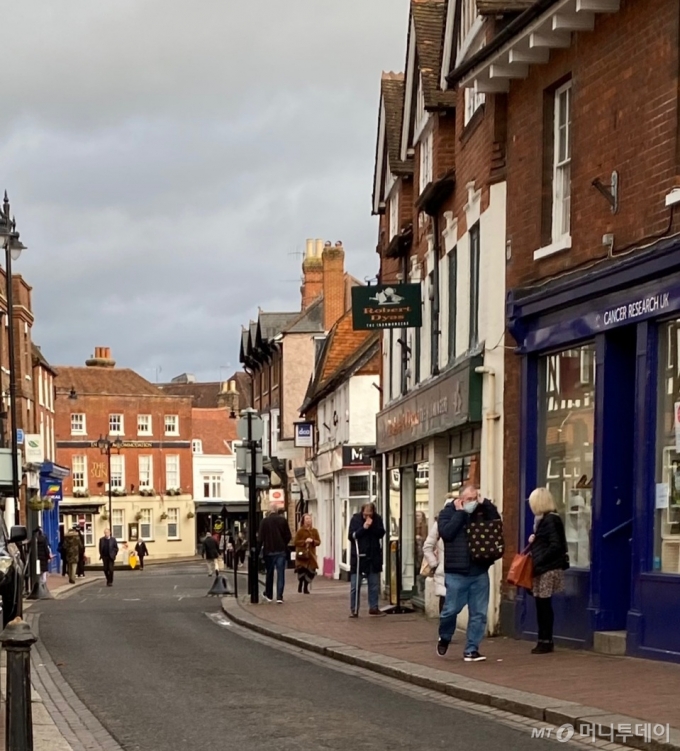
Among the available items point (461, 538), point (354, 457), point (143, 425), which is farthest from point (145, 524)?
point (461, 538)

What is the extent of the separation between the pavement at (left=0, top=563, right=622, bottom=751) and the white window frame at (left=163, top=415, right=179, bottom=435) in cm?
7250

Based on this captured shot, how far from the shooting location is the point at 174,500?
9162cm

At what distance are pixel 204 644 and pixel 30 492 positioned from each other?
4193cm

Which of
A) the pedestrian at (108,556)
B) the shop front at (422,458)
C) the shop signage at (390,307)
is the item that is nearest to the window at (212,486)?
the pedestrian at (108,556)

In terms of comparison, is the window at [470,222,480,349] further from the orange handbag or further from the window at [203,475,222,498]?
the window at [203,475,222,498]

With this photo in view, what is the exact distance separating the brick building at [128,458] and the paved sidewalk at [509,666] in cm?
6643

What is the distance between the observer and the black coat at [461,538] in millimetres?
14883

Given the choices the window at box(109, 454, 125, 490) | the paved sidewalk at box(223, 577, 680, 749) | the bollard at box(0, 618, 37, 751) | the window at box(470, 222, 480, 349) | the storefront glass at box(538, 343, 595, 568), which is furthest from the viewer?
the window at box(109, 454, 125, 490)

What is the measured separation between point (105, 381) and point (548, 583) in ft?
264

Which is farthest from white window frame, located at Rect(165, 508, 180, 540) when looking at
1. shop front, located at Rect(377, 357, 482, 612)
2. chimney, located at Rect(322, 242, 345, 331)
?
shop front, located at Rect(377, 357, 482, 612)

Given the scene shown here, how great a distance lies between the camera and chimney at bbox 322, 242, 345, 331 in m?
61.9

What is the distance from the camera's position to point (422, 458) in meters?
24.6

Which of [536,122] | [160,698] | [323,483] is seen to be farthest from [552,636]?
[323,483]

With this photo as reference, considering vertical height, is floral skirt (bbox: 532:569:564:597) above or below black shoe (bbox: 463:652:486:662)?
above
